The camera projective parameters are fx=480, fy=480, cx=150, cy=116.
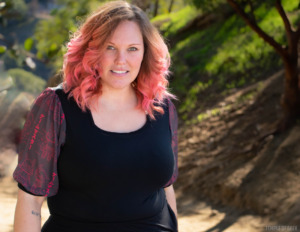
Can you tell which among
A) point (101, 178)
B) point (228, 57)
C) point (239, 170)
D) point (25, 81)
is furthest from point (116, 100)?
point (25, 81)

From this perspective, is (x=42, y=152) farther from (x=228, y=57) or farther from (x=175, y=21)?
(x=175, y=21)

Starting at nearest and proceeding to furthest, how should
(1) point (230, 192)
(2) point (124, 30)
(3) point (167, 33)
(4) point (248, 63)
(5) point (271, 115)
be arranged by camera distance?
(2) point (124, 30), (1) point (230, 192), (5) point (271, 115), (4) point (248, 63), (3) point (167, 33)

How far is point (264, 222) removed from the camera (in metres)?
4.80

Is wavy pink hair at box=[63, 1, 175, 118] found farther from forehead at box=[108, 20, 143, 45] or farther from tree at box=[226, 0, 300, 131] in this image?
tree at box=[226, 0, 300, 131]

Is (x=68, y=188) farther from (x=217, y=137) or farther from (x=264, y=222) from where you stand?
(x=217, y=137)

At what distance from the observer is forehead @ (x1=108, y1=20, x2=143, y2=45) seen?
Answer: 2.03 metres

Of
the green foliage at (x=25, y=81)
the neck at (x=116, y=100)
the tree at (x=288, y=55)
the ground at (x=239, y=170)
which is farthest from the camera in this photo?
the green foliage at (x=25, y=81)

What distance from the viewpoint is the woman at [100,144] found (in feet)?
6.25

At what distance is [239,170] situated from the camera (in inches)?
229

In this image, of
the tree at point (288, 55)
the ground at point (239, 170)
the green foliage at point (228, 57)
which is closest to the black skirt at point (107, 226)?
the ground at point (239, 170)

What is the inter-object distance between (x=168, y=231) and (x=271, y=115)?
4.93 meters

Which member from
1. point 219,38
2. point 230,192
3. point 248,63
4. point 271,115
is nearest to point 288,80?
point 271,115

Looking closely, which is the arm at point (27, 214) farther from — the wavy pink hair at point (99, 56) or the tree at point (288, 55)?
the tree at point (288, 55)

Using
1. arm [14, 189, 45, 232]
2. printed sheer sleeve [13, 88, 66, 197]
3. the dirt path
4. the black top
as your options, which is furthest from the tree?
arm [14, 189, 45, 232]
